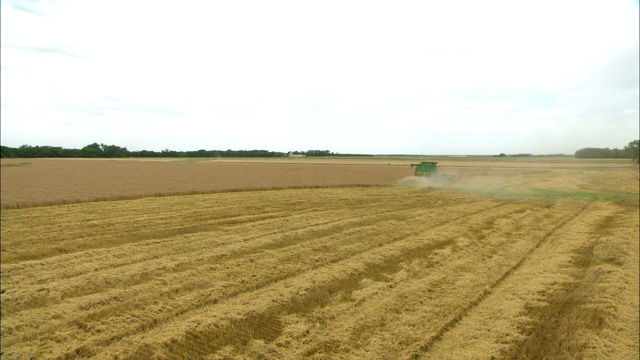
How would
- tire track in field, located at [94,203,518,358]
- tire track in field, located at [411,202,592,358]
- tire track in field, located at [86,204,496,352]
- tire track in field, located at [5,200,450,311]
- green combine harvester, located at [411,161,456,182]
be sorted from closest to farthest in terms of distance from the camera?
tire track in field, located at [411,202,592,358], tire track in field, located at [94,203,518,358], tire track in field, located at [86,204,496,352], tire track in field, located at [5,200,450,311], green combine harvester, located at [411,161,456,182]

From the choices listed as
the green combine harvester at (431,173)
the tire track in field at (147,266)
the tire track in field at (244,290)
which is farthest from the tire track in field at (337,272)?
the green combine harvester at (431,173)

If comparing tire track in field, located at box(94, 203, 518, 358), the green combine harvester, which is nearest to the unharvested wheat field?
tire track in field, located at box(94, 203, 518, 358)

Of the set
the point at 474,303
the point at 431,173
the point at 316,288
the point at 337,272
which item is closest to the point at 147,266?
the point at 316,288

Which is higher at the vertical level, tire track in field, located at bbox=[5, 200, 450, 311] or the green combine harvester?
the green combine harvester

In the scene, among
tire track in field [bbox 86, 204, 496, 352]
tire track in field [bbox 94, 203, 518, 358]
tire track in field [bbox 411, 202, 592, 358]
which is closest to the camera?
tire track in field [bbox 411, 202, 592, 358]

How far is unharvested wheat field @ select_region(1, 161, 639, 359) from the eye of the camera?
4980 mm

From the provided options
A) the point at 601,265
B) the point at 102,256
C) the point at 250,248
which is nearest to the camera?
the point at 601,265

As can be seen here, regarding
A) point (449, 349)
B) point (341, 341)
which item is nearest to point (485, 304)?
point (449, 349)

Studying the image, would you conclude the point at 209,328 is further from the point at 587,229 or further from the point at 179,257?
the point at 587,229

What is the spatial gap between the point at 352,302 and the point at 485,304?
82.4 inches

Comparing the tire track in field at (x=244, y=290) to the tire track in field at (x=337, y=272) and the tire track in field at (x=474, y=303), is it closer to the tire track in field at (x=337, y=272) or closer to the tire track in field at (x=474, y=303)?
the tire track in field at (x=337, y=272)

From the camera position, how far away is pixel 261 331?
528cm

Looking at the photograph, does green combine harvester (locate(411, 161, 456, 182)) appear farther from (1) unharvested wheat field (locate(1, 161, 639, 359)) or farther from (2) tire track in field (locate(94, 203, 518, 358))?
(2) tire track in field (locate(94, 203, 518, 358))

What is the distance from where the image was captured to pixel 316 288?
266 inches
